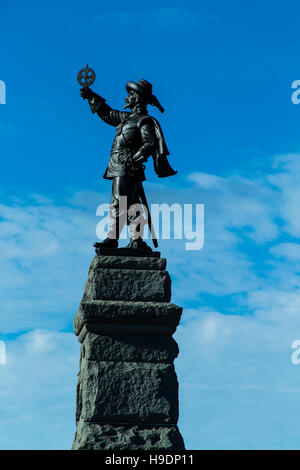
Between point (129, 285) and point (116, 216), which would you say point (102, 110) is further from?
point (129, 285)

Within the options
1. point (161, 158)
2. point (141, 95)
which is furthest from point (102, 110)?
point (161, 158)

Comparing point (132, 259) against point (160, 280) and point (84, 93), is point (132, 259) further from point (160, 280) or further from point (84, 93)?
point (84, 93)

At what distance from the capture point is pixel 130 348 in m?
9.73

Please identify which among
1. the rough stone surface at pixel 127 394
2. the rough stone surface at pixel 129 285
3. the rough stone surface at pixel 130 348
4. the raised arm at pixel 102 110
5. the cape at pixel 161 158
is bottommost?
the rough stone surface at pixel 127 394

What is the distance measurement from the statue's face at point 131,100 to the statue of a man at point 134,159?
19 millimetres

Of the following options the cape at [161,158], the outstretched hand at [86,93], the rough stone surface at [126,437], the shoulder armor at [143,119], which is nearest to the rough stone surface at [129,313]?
the rough stone surface at [126,437]

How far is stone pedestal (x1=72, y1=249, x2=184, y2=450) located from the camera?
9414 mm

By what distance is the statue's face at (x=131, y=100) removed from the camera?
1088 centimetres

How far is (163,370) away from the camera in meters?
9.70

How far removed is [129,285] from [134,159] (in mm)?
1775

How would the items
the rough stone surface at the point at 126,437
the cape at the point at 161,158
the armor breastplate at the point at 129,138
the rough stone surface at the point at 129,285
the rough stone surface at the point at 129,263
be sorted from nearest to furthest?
the rough stone surface at the point at 126,437, the rough stone surface at the point at 129,285, the rough stone surface at the point at 129,263, the cape at the point at 161,158, the armor breastplate at the point at 129,138

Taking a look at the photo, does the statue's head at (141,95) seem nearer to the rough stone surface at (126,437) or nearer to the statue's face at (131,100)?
the statue's face at (131,100)
